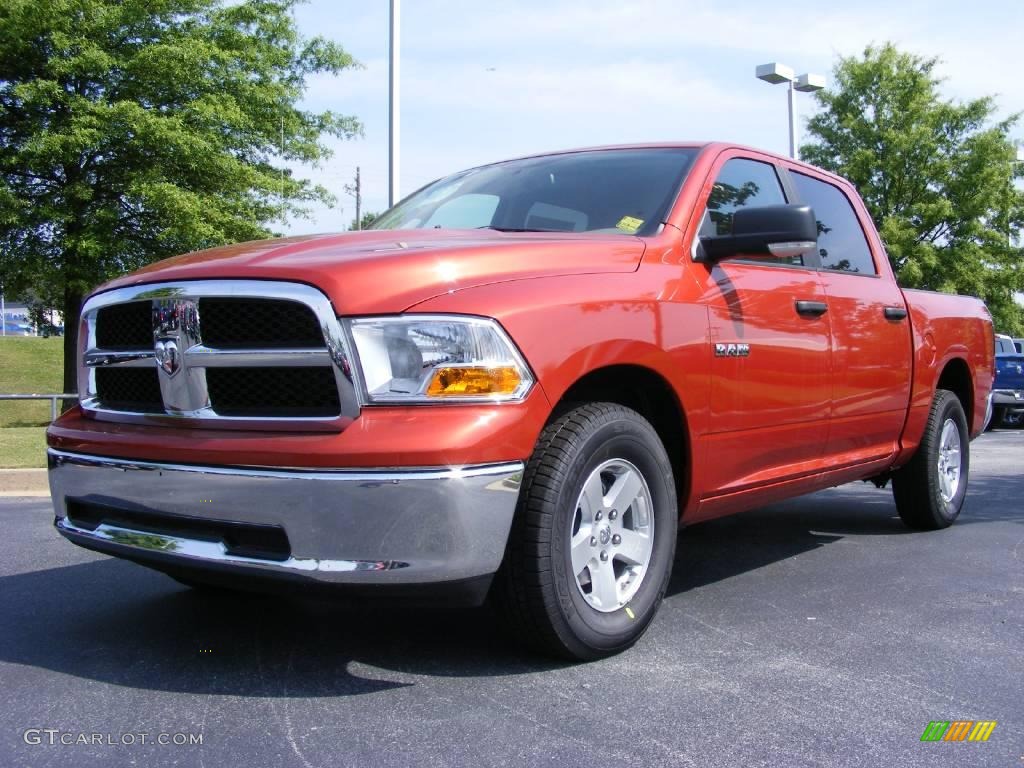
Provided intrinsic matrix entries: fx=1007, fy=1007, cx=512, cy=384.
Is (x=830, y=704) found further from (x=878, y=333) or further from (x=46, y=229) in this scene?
(x=46, y=229)

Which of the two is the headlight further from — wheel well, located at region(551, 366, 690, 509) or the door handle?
the door handle

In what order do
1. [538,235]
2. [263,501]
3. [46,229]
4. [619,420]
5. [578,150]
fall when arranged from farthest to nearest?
[46,229], [578,150], [538,235], [619,420], [263,501]

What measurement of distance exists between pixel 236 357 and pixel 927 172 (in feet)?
93.0

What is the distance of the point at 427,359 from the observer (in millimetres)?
2785

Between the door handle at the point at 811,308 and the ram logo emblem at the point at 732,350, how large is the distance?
49cm

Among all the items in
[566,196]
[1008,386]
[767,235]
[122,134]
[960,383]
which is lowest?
[1008,386]

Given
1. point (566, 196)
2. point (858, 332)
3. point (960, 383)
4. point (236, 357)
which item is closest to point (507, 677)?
point (236, 357)

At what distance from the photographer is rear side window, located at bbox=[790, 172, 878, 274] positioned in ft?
16.0

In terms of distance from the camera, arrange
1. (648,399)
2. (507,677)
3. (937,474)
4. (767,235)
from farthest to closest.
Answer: (937,474) → (767,235) → (648,399) → (507,677)

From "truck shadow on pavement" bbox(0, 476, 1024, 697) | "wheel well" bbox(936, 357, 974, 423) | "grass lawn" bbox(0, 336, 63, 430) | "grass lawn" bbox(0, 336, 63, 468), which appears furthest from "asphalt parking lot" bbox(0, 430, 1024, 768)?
"grass lawn" bbox(0, 336, 63, 430)

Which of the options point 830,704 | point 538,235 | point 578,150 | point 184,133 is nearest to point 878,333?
point 578,150

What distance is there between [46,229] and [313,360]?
1880cm

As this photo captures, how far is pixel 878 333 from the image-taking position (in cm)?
485

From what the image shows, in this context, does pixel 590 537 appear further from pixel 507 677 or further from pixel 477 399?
pixel 477 399
